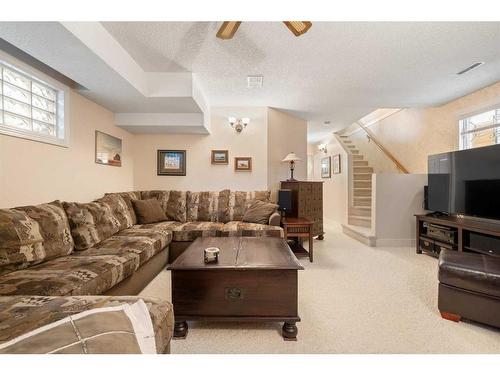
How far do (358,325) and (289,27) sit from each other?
2.29 m

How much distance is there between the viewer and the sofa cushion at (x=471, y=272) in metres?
1.58

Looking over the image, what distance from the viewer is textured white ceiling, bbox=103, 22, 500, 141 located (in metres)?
2.06

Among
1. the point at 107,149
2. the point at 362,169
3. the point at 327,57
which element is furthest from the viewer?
the point at 362,169

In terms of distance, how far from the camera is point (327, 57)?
2490 mm

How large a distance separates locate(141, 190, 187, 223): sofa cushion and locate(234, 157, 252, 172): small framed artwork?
1.08 metres

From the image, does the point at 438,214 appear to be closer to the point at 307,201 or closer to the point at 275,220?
the point at 307,201

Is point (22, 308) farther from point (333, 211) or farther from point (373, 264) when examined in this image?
point (333, 211)

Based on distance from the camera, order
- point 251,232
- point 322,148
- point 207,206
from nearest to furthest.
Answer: point 251,232 → point 207,206 → point 322,148

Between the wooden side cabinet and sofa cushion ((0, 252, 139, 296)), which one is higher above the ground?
the wooden side cabinet

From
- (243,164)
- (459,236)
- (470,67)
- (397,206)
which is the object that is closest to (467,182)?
(459,236)

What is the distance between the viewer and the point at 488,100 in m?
3.24

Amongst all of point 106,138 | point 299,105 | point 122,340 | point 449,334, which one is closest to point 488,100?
point 299,105

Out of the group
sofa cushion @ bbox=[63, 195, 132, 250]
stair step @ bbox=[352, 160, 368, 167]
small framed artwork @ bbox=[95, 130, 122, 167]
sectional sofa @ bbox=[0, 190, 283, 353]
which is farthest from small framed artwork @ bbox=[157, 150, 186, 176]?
stair step @ bbox=[352, 160, 368, 167]

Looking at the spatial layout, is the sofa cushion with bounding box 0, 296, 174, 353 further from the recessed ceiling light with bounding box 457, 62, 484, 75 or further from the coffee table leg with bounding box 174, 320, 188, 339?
the recessed ceiling light with bounding box 457, 62, 484, 75
